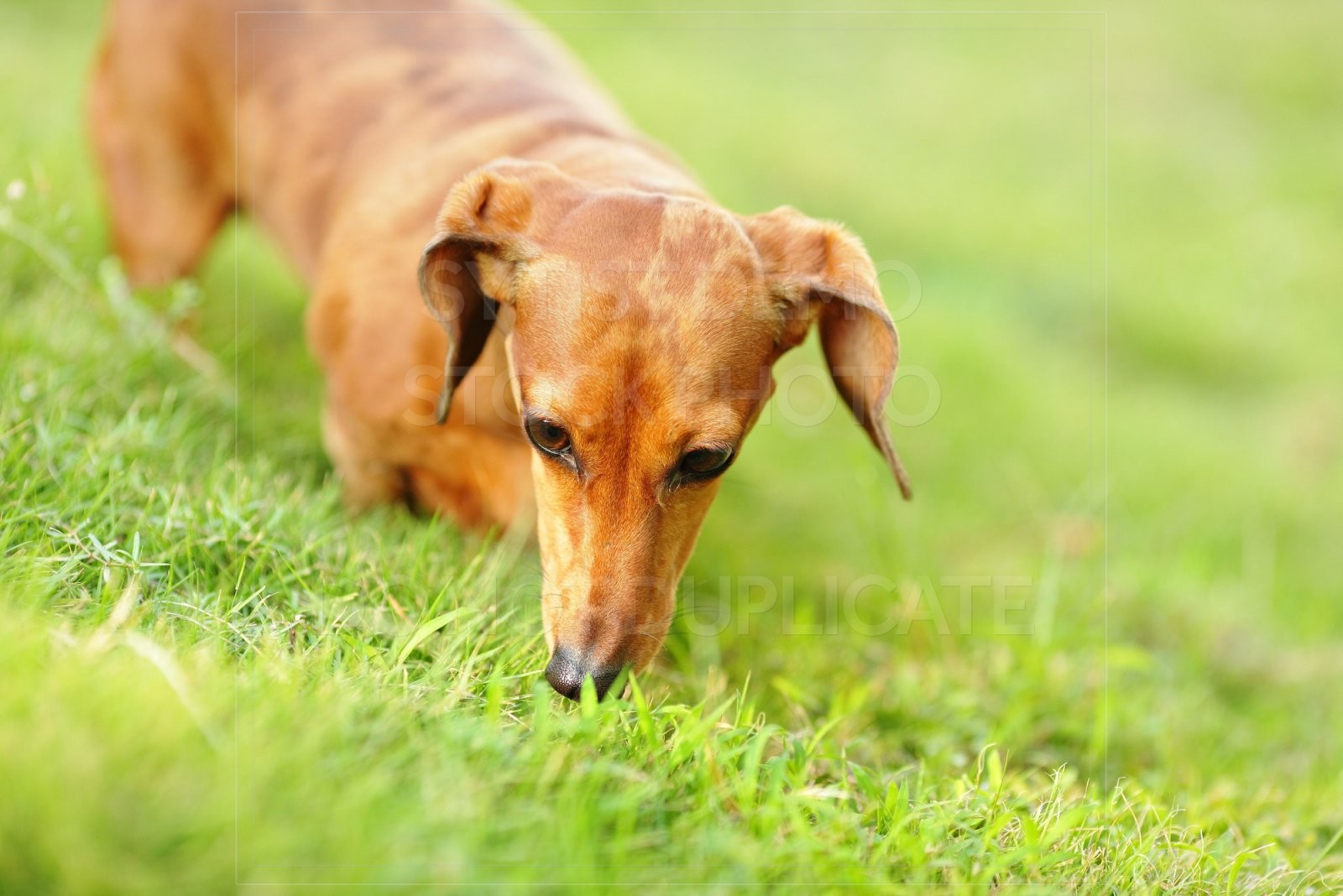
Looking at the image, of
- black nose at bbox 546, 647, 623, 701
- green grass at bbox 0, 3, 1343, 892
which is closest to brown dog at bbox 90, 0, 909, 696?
black nose at bbox 546, 647, 623, 701

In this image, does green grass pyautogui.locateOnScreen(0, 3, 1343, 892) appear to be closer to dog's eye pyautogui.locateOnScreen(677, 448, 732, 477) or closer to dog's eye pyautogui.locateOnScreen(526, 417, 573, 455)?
dog's eye pyautogui.locateOnScreen(526, 417, 573, 455)

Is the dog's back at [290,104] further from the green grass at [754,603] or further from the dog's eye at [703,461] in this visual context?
the dog's eye at [703,461]

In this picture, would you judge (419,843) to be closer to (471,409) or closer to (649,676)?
(649,676)

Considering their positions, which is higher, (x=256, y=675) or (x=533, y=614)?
(x=256, y=675)

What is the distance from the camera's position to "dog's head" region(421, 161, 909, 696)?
225 cm

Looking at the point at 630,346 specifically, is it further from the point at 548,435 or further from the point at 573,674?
the point at 573,674

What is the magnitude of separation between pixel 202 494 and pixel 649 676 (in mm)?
1071

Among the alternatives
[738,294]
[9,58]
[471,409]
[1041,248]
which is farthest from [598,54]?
[738,294]

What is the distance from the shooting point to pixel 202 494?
2531 millimetres

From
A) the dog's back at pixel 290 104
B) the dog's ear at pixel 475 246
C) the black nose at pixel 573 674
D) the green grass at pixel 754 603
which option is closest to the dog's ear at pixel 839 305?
the dog's ear at pixel 475 246

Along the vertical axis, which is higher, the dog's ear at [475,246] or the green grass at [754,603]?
the dog's ear at [475,246]

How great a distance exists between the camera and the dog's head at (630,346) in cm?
225

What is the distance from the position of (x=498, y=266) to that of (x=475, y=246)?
67 mm

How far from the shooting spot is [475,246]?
102 inches
